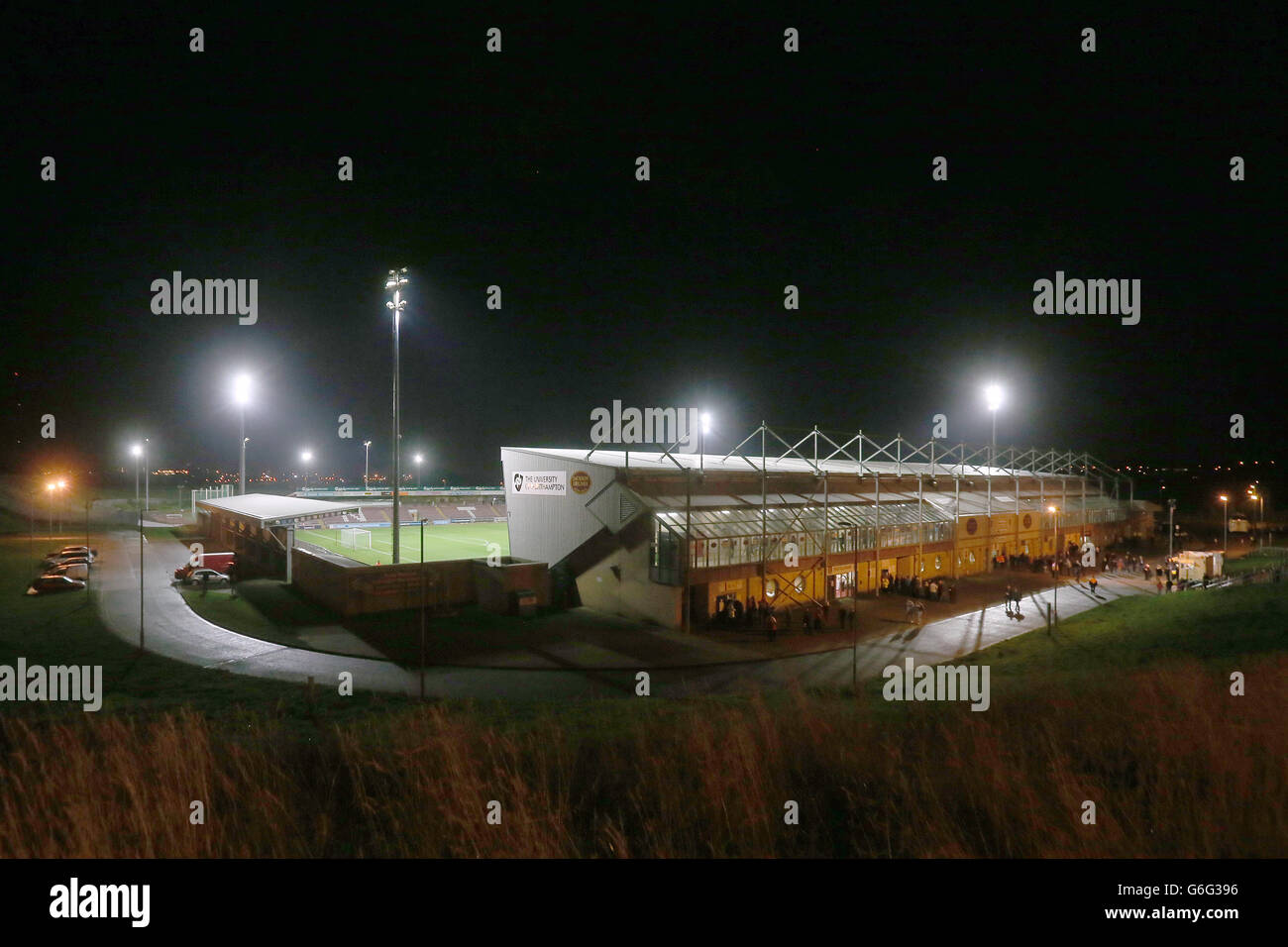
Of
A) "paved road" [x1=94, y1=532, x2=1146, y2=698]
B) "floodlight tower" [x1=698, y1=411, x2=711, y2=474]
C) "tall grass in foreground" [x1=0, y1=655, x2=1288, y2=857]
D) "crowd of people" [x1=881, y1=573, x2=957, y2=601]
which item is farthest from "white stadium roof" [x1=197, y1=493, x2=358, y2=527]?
"tall grass in foreground" [x1=0, y1=655, x2=1288, y2=857]

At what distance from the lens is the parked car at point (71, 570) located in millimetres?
28734

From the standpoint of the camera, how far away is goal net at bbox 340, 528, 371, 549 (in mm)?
44594

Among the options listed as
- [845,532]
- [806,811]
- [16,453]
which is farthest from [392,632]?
[16,453]

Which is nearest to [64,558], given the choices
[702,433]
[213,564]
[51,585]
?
[51,585]

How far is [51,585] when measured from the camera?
26219 millimetres

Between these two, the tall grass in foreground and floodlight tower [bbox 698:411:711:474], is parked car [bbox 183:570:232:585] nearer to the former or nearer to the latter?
floodlight tower [bbox 698:411:711:474]

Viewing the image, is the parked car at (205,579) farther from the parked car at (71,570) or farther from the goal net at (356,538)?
the goal net at (356,538)

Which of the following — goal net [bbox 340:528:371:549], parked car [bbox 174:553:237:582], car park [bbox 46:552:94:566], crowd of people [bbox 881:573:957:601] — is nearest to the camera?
crowd of people [bbox 881:573:957:601]

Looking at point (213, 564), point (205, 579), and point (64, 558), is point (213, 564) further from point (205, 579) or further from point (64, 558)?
point (64, 558)

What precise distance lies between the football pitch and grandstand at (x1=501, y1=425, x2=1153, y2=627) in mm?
8543

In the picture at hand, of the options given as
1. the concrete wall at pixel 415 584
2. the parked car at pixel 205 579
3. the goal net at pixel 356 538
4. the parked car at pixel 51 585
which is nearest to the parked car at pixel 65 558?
the parked car at pixel 51 585

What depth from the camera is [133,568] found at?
33.3 metres
